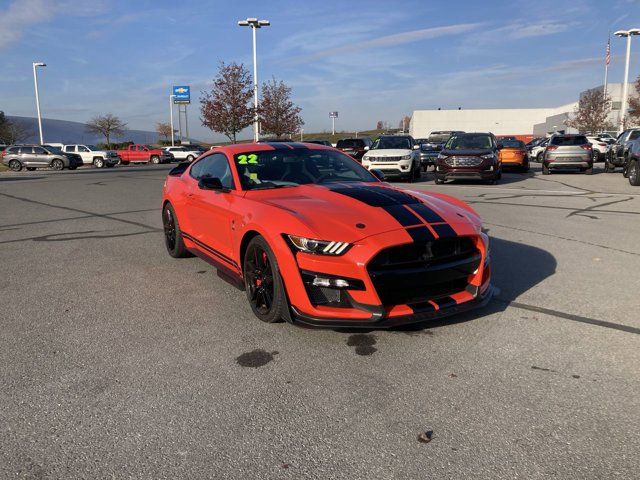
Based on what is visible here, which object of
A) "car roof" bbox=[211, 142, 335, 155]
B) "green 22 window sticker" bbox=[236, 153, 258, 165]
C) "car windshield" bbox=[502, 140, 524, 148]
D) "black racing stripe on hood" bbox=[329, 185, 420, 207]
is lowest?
"black racing stripe on hood" bbox=[329, 185, 420, 207]

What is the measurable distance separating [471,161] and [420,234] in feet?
42.8

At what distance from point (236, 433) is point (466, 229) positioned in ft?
7.46

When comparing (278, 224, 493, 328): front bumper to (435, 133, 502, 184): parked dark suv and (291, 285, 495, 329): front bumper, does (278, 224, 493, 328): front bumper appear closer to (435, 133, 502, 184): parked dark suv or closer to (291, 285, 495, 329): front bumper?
(291, 285, 495, 329): front bumper

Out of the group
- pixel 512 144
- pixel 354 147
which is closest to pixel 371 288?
pixel 512 144

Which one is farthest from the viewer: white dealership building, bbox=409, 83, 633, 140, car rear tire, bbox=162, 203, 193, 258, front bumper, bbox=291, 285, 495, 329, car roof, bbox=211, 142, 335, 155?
white dealership building, bbox=409, 83, 633, 140

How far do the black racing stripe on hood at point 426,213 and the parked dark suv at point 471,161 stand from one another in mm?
12363

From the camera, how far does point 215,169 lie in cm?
542

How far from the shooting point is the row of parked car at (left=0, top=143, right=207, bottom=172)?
35.7 metres

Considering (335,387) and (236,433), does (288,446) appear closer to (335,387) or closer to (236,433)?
(236,433)

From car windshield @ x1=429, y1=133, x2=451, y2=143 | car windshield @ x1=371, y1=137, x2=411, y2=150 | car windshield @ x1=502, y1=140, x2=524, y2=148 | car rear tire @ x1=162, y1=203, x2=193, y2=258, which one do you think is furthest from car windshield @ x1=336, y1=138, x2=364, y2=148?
car rear tire @ x1=162, y1=203, x2=193, y2=258

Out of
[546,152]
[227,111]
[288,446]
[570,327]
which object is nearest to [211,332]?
[288,446]

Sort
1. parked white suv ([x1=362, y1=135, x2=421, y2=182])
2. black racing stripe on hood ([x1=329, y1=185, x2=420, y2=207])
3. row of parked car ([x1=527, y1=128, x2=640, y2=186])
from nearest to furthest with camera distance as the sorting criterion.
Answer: black racing stripe on hood ([x1=329, y1=185, x2=420, y2=207])
row of parked car ([x1=527, y1=128, x2=640, y2=186])
parked white suv ([x1=362, y1=135, x2=421, y2=182])

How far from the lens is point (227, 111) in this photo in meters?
38.8

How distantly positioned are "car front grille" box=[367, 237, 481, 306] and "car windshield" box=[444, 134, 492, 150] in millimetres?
13611
